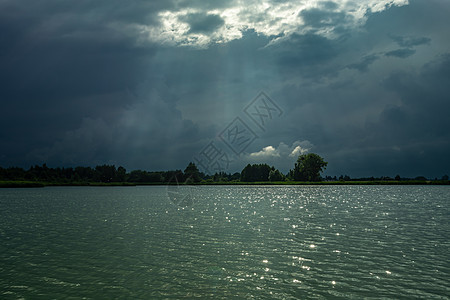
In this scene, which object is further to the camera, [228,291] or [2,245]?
[2,245]

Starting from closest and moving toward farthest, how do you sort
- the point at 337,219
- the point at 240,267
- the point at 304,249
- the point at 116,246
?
the point at 240,267, the point at 304,249, the point at 116,246, the point at 337,219

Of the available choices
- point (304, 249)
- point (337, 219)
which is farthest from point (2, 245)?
point (337, 219)

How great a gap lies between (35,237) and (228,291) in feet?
87.9

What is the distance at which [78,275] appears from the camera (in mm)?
20266

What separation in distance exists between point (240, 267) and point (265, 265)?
1.84 metres

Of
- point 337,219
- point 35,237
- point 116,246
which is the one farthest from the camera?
point 337,219

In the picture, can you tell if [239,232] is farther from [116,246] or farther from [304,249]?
[116,246]

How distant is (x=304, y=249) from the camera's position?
2661 centimetres

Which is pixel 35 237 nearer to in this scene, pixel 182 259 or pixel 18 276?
pixel 18 276

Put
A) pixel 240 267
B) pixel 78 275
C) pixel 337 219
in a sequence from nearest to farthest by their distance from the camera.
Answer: pixel 78 275
pixel 240 267
pixel 337 219

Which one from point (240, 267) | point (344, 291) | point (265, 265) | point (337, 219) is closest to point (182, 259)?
point (240, 267)

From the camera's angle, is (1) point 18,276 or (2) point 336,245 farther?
(2) point 336,245

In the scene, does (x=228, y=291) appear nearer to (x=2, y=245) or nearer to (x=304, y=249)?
(x=304, y=249)

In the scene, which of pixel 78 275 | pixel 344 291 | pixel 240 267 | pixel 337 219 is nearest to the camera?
pixel 344 291
